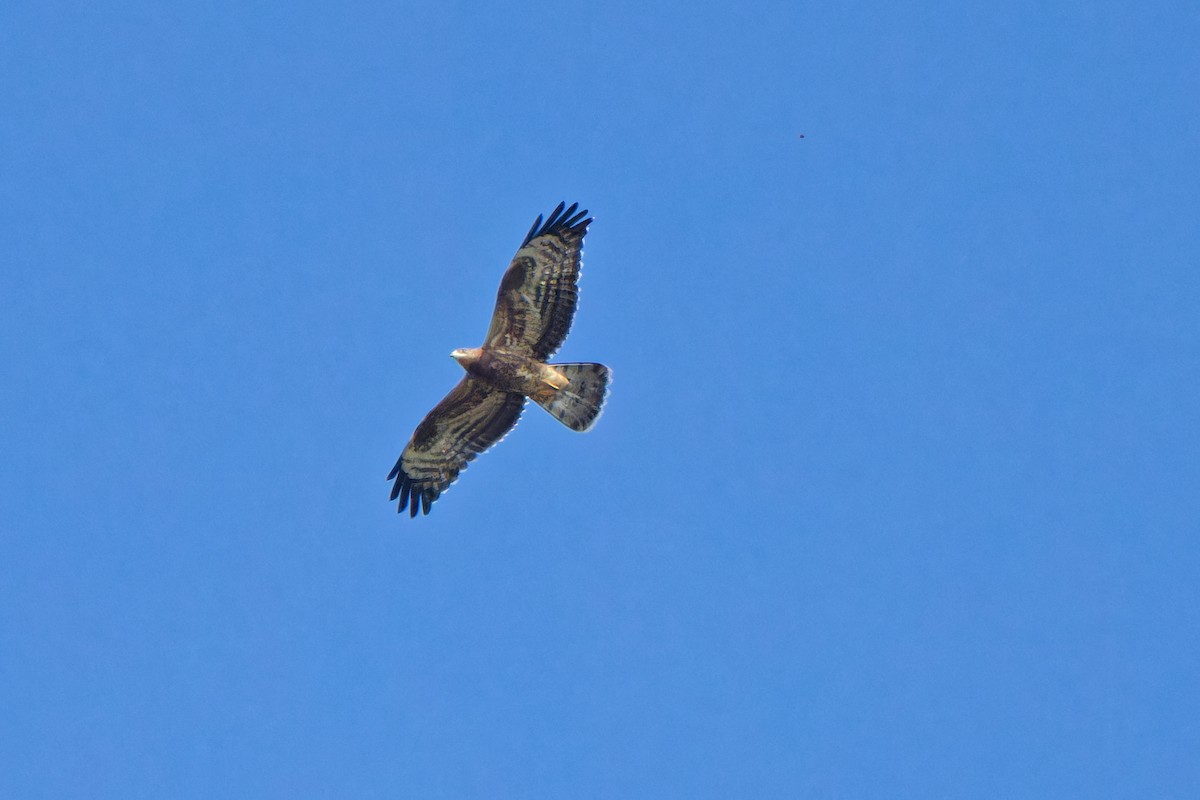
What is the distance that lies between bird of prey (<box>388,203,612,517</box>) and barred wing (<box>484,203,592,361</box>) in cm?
1

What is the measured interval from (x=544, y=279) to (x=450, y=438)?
7.51 ft

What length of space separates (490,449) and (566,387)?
1.26m

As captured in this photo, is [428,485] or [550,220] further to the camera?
[428,485]

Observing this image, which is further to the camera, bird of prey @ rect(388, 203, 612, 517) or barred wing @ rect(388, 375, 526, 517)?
barred wing @ rect(388, 375, 526, 517)

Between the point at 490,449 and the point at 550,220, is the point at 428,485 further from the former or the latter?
the point at 550,220

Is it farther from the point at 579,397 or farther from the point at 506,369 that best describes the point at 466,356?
the point at 579,397

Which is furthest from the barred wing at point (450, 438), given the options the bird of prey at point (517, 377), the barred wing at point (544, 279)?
the barred wing at point (544, 279)

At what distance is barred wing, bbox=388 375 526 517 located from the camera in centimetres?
1916

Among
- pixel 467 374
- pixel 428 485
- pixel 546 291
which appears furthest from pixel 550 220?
pixel 428 485

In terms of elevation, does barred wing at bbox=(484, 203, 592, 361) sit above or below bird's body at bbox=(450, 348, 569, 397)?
above

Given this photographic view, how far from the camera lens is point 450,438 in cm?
1950

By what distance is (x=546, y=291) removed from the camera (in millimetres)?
18422

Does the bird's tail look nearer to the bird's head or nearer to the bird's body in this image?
the bird's body

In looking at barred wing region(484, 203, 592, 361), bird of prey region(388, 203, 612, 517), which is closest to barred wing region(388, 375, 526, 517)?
bird of prey region(388, 203, 612, 517)
